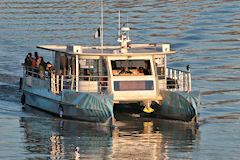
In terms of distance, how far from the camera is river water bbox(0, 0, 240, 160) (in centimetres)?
2677

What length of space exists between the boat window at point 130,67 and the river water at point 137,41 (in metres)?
2.47

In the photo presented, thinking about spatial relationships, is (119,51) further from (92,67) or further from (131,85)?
(131,85)

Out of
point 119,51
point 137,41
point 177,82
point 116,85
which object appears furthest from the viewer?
point 137,41

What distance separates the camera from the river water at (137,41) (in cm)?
2677

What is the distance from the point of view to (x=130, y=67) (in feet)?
109

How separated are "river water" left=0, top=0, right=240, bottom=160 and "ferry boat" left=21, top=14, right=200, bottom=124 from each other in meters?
0.73

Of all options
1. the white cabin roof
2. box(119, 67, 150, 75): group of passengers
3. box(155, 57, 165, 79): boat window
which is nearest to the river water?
box(155, 57, 165, 79): boat window

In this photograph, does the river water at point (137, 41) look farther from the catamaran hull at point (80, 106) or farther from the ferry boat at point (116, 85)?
the ferry boat at point (116, 85)

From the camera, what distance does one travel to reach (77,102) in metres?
31.7

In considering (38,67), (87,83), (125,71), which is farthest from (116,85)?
(38,67)

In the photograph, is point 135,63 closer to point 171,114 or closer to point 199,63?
point 171,114

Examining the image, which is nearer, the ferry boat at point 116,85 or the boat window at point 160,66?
the ferry boat at point 116,85

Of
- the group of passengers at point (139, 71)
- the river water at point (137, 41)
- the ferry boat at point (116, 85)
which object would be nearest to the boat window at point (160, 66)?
the ferry boat at point (116, 85)

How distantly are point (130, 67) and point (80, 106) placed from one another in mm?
3388
